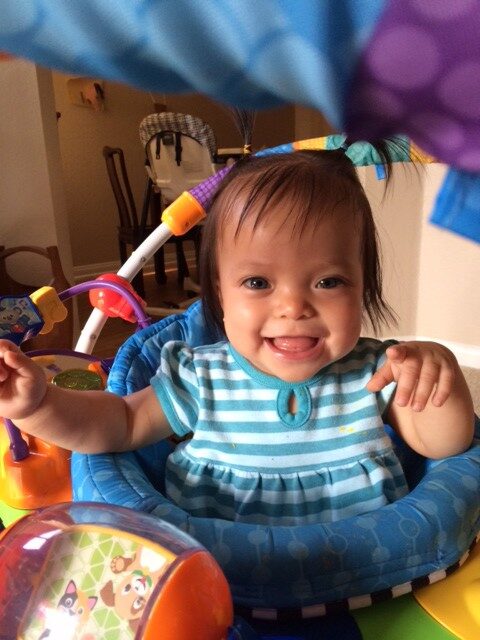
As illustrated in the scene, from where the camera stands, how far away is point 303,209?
616 millimetres

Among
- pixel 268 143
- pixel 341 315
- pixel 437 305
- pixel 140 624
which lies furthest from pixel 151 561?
pixel 268 143

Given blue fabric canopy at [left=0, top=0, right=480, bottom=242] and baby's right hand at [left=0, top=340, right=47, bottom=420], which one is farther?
baby's right hand at [left=0, top=340, right=47, bottom=420]

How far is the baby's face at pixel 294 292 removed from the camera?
0.61m

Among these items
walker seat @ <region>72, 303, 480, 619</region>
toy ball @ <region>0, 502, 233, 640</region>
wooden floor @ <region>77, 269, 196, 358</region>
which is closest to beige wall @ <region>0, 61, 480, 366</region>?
wooden floor @ <region>77, 269, 196, 358</region>

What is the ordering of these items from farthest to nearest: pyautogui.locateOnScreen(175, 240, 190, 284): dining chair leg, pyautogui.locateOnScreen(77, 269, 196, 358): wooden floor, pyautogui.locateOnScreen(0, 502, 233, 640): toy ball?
pyautogui.locateOnScreen(175, 240, 190, 284): dining chair leg
pyautogui.locateOnScreen(77, 269, 196, 358): wooden floor
pyautogui.locateOnScreen(0, 502, 233, 640): toy ball

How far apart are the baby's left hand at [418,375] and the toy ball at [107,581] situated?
21 centimetres

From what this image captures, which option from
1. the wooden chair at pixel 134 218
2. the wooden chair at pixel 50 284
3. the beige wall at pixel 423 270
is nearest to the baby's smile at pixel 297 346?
the beige wall at pixel 423 270

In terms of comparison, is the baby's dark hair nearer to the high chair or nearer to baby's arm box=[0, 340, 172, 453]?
baby's arm box=[0, 340, 172, 453]

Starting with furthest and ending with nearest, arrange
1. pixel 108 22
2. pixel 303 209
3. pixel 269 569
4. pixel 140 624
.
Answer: pixel 303 209, pixel 269 569, pixel 140 624, pixel 108 22

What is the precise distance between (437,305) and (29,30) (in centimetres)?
179

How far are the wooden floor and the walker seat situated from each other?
1.69 metres

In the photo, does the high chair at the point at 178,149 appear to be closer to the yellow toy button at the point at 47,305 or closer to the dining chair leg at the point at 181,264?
the dining chair leg at the point at 181,264

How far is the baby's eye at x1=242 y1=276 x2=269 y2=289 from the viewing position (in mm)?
626

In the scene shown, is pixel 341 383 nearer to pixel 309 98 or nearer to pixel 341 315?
pixel 341 315
